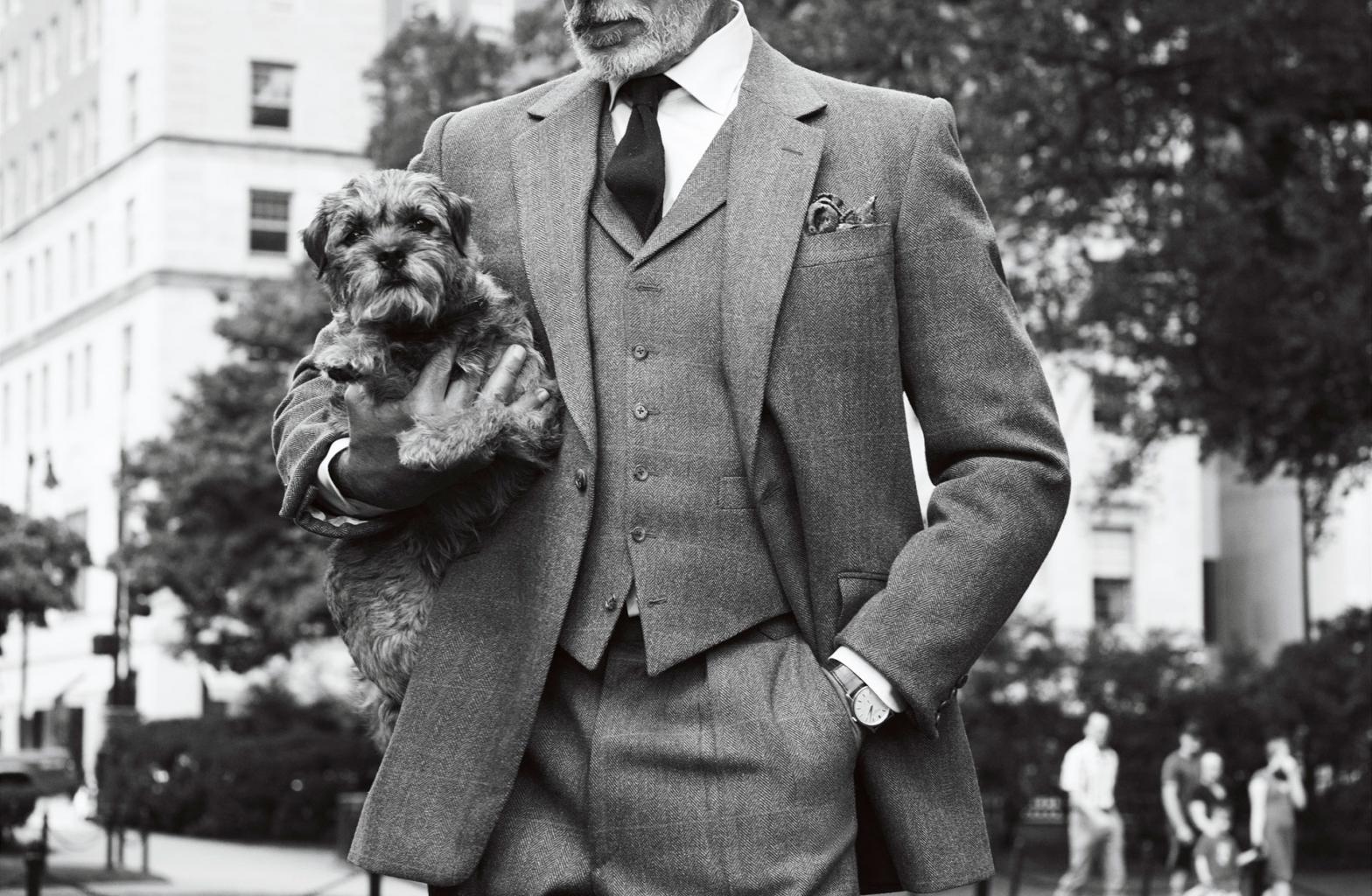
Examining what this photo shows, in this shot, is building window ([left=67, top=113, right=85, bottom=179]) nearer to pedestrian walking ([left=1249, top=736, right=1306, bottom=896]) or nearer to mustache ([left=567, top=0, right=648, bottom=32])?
pedestrian walking ([left=1249, top=736, right=1306, bottom=896])

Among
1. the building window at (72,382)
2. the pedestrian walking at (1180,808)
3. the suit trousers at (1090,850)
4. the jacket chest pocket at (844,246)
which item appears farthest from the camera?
the building window at (72,382)

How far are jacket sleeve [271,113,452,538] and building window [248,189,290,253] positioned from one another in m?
56.0

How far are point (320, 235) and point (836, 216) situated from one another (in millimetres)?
901

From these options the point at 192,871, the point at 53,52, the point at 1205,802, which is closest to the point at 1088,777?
the point at 1205,802

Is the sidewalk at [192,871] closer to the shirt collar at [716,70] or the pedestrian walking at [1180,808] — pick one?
the pedestrian walking at [1180,808]

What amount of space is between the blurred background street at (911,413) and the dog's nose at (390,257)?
1070 centimetres

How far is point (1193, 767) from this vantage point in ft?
78.9

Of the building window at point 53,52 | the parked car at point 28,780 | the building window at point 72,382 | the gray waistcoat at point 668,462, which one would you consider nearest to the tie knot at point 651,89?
the gray waistcoat at point 668,462

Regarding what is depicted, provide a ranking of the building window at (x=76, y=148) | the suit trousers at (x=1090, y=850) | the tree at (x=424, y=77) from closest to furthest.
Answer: the suit trousers at (x=1090, y=850), the tree at (x=424, y=77), the building window at (x=76, y=148)

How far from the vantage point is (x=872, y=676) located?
3365 millimetres

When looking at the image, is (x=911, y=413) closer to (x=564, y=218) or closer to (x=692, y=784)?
(x=564, y=218)

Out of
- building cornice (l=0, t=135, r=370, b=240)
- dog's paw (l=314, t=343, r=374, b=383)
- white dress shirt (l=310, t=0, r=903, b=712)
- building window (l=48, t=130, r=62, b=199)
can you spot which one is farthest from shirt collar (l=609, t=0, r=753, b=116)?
building window (l=48, t=130, r=62, b=199)

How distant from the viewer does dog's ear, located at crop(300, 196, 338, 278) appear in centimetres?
368

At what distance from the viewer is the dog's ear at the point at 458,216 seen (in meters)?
3.66
